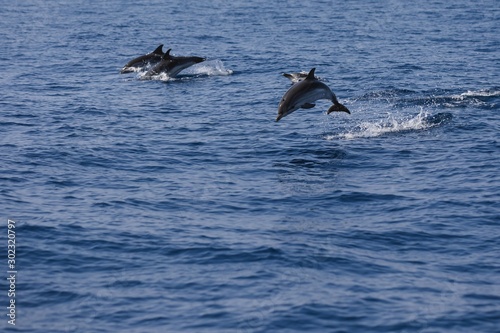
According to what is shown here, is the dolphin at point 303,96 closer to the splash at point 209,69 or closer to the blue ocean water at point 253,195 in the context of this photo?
the blue ocean water at point 253,195

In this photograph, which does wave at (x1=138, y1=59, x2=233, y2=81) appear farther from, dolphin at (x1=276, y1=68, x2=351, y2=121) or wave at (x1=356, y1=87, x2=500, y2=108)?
dolphin at (x1=276, y1=68, x2=351, y2=121)

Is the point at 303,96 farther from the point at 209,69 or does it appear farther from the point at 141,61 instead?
the point at 141,61

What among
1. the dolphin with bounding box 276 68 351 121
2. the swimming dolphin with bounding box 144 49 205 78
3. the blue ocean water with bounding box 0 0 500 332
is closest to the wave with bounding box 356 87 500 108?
the blue ocean water with bounding box 0 0 500 332

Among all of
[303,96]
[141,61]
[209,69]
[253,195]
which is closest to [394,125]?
[303,96]

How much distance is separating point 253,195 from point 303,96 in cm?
490

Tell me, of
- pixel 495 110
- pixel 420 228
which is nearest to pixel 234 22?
pixel 495 110

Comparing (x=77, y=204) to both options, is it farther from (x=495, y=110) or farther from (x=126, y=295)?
(x=495, y=110)

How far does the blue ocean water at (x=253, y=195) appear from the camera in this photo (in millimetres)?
17328

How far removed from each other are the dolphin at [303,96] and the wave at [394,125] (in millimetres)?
1318

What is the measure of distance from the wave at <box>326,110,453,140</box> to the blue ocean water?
98 millimetres

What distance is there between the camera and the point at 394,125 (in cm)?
3041

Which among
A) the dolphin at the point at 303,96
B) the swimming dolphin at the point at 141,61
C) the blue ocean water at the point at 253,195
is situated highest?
the dolphin at the point at 303,96

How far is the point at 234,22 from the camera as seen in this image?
63.4 metres

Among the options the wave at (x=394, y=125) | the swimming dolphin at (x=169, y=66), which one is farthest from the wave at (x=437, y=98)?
the swimming dolphin at (x=169, y=66)
